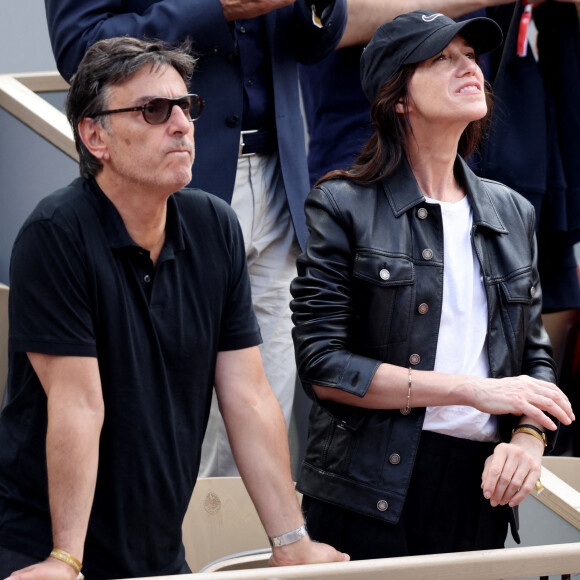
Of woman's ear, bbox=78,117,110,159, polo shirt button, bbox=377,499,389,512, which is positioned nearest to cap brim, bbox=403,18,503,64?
woman's ear, bbox=78,117,110,159

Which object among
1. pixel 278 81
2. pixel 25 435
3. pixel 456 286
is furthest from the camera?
pixel 278 81

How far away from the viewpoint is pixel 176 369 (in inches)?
81.9

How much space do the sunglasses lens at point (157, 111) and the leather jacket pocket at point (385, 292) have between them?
511mm

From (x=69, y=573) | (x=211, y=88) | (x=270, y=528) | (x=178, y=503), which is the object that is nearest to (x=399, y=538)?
(x=270, y=528)

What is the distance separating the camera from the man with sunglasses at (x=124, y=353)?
1954 mm

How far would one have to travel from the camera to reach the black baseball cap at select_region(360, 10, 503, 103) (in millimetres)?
2404

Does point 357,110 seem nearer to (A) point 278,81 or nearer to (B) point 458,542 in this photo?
(A) point 278,81

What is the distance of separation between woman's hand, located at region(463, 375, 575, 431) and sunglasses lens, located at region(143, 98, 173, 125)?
31.6 inches

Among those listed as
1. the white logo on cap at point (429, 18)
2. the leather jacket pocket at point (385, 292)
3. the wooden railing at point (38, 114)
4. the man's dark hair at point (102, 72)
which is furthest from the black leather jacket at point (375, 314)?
A: the wooden railing at point (38, 114)

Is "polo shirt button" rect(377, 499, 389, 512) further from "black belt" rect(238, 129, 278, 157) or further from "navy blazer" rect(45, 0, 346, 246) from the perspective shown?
"black belt" rect(238, 129, 278, 157)

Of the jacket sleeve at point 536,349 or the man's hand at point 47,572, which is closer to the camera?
the man's hand at point 47,572

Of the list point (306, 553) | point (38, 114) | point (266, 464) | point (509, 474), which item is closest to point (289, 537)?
point (306, 553)

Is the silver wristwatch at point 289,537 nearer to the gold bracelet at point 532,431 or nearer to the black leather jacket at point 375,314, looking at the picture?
the black leather jacket at point 375,314

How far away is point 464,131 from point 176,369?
988 mm
